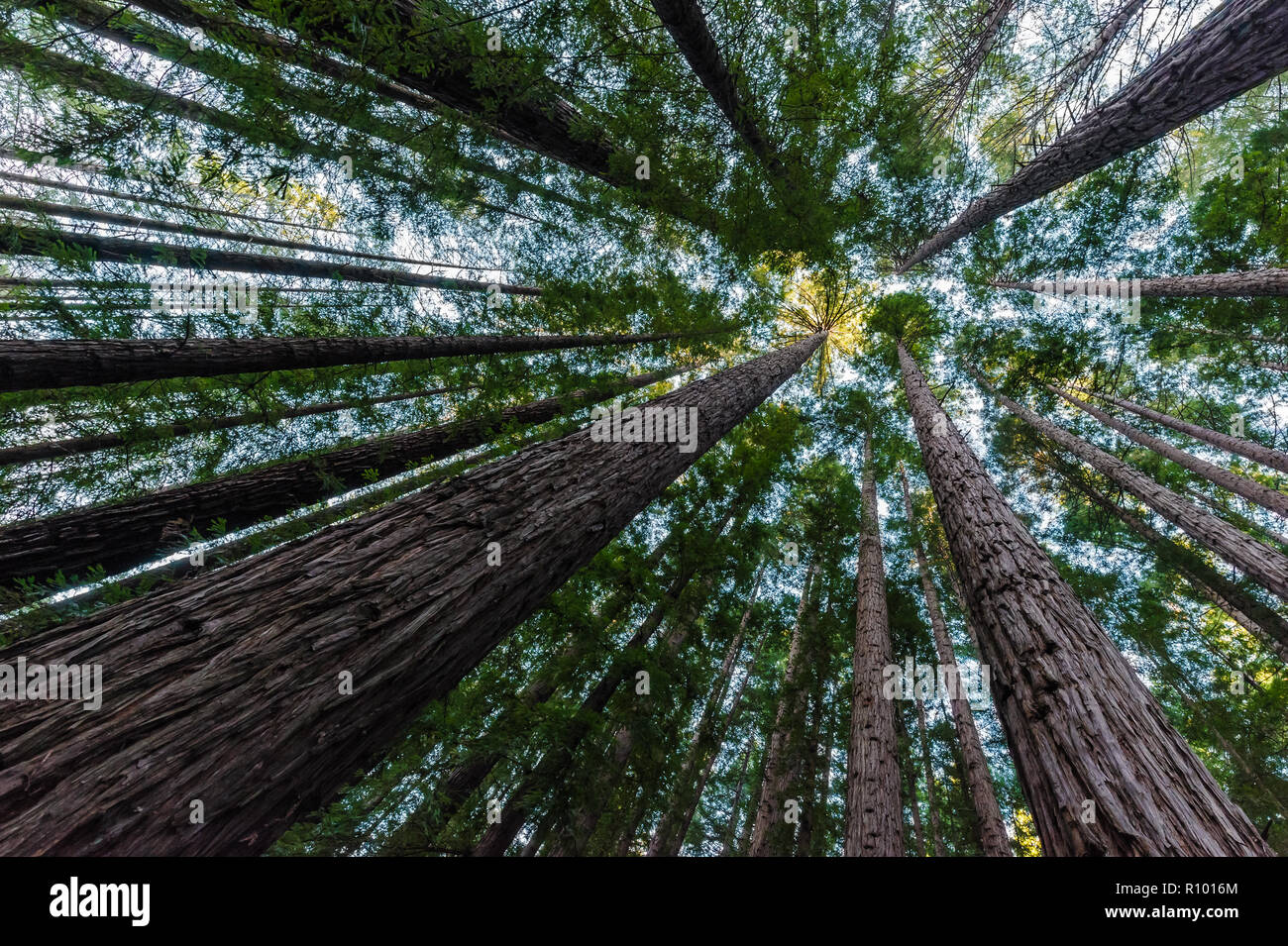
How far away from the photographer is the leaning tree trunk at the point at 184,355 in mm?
3514

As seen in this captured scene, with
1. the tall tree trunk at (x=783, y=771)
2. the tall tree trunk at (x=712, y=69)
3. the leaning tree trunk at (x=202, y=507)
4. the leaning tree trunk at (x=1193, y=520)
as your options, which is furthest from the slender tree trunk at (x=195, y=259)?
the leaning tree trunk at (x=1193, y=520)

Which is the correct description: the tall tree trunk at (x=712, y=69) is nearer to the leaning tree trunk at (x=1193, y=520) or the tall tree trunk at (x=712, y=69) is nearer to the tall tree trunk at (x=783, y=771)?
the tall tree trunk at (x=783, y=771)

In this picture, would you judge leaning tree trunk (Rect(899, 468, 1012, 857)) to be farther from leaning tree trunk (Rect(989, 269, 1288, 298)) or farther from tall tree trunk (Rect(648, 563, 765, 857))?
leaning tree trunk (Rect(989, 269, 1288, 298))

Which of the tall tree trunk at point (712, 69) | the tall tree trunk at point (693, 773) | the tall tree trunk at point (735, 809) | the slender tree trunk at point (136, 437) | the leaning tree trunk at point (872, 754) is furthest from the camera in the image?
the tall tree trunk at point (735, 809)

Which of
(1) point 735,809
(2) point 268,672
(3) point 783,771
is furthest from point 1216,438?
(2) point 268,672

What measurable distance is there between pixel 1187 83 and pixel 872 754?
20.2 feet

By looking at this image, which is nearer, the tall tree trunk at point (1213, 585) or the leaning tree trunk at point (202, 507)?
the leaning tree trunk at point (202, 507)

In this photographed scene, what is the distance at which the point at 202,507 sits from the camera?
4.51 m

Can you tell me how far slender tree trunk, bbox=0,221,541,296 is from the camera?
3705 millimetres

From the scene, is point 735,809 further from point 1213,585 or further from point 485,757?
point 1213,585

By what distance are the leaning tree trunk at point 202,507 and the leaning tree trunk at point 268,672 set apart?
9.75 feet

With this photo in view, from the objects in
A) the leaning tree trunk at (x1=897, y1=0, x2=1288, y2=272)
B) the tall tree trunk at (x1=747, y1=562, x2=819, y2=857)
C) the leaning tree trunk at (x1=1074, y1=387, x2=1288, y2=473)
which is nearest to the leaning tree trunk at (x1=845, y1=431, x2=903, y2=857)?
the tall tree trunk at (x1=747, y1=562, x2=819, y2=857)

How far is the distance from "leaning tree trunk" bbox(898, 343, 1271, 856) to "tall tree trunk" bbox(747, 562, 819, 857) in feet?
19.2

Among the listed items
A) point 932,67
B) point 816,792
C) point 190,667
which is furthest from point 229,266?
point 816,792
